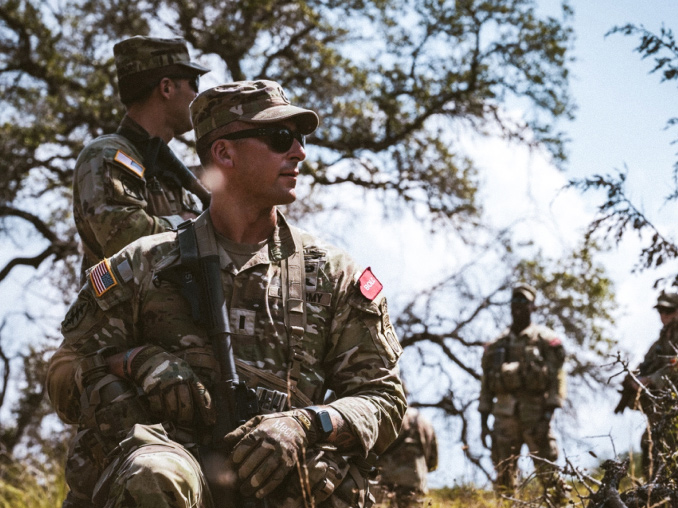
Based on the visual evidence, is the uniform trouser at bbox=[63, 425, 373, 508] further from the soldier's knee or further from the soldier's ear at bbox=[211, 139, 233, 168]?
the soldier's ear at bbox=[211, 139, 233, 168]

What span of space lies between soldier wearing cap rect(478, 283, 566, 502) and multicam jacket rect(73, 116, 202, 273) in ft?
23.7

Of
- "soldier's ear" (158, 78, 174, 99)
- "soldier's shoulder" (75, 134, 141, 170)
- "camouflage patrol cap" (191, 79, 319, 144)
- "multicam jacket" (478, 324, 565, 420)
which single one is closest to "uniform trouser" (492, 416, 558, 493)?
"multicam jacket" (478, 324, 565, 420)

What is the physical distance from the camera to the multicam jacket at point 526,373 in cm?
1077

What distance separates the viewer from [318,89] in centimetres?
1612

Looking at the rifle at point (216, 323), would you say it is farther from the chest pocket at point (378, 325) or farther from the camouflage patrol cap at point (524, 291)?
the camouflage patrol cap at point (524, 291)

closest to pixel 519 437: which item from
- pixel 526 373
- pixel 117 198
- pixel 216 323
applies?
pixel 526 373

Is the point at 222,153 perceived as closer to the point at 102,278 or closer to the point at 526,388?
the point at 102,278

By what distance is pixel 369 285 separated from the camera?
130 inches

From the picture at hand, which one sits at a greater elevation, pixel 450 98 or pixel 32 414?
pixel 450 98

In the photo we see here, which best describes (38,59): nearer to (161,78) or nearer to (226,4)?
(226,4)

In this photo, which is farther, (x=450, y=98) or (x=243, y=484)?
(x=450, y=98)

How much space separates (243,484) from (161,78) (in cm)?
260

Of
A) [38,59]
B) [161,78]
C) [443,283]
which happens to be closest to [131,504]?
[161,78]

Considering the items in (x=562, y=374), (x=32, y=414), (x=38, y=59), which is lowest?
(x=562, y=374)
